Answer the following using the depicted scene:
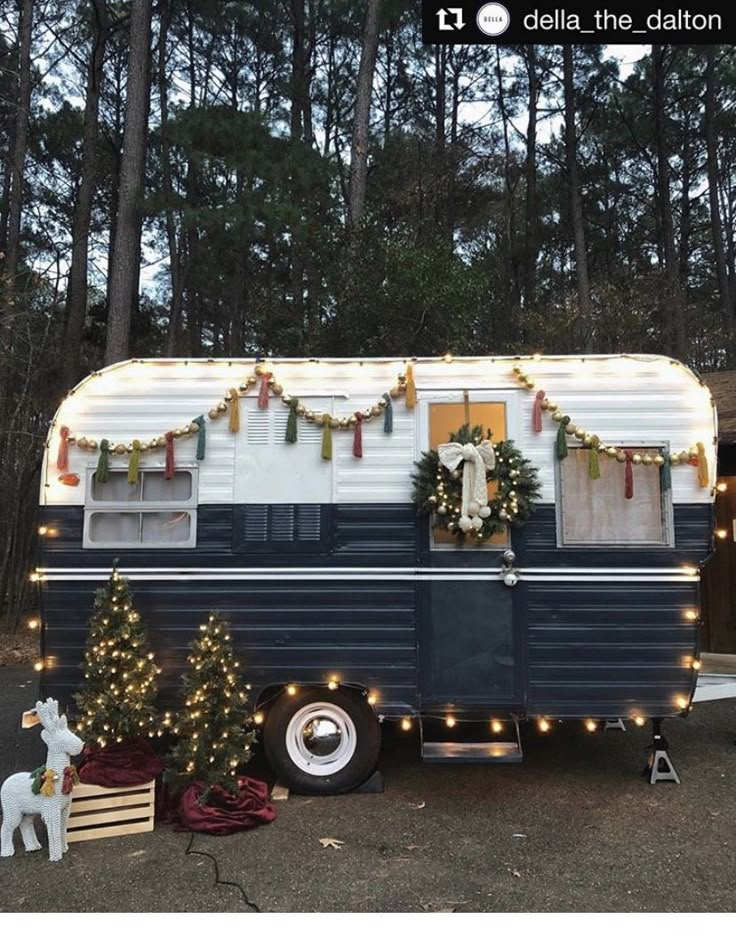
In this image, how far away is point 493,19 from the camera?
4.60 m

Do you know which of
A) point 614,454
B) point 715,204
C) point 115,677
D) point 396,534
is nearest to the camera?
point 115,677

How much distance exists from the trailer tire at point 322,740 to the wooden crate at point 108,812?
0.90 meters

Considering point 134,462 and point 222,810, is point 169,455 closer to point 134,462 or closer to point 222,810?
point 134,462

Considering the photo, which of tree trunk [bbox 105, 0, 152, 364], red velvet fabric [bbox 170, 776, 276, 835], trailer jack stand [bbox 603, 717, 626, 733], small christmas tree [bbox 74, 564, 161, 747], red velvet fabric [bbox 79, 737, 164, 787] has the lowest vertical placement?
red velvet fabric [bbox 170, 776, 276, 835]

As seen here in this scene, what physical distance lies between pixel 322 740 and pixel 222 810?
0.82m

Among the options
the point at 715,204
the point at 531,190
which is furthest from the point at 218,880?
the point at 715,204

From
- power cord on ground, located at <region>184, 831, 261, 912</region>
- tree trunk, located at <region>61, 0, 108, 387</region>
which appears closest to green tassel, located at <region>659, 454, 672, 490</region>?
power cord on ground, located at <region>184, 831, 261, 912</region>

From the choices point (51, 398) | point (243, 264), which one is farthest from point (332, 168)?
point (51, 398)

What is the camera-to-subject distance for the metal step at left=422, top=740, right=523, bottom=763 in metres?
4.54

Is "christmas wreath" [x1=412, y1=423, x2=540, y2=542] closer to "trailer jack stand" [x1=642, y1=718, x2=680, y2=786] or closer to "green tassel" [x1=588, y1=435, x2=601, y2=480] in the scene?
"green tassel" [x1=588, y1=435, x2=601, y2=480]

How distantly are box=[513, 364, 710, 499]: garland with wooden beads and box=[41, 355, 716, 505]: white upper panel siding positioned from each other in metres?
0.07

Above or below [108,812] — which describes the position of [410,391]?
above

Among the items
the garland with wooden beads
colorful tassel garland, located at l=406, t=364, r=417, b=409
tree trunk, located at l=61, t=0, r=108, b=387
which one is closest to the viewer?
the garland with wooden beads

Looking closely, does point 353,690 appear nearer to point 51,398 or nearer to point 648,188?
point 51,398
